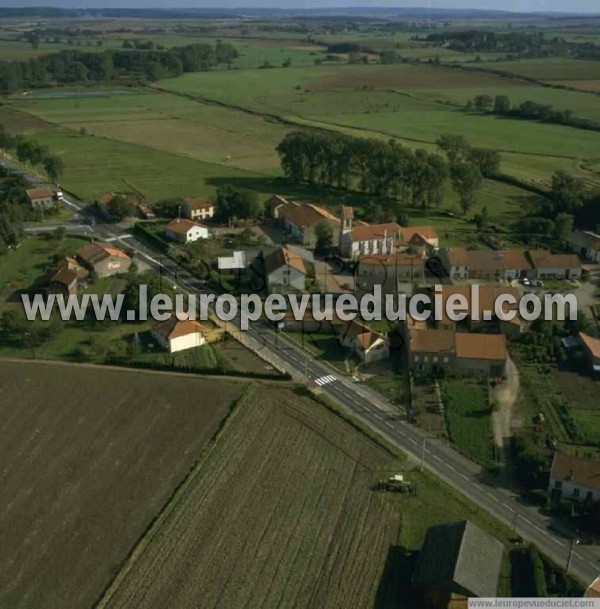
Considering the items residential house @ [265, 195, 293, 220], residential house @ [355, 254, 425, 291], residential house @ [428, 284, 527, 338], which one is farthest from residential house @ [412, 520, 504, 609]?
residential house @ [265, 195, 293, 220]

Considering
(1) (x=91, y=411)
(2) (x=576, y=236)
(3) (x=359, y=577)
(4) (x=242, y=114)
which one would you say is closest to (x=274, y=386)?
(1) (x=91, y=411)

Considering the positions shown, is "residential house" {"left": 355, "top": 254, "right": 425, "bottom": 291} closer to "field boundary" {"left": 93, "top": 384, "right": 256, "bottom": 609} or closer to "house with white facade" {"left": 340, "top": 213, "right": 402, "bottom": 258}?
"house with white facade" {"left": 340, "top": 213, "right": 402, "bottom": 258}

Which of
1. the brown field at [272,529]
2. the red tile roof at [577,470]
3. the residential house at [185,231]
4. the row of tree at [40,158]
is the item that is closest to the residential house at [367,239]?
the residential house at [185,231]

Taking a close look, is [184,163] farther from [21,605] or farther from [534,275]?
[21,605]

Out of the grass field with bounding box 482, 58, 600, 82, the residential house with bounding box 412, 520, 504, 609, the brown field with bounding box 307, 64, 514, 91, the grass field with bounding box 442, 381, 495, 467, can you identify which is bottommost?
the grass field with bounding box 442, 381, 495, 467

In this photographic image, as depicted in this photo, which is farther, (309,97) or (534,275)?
(309,97)

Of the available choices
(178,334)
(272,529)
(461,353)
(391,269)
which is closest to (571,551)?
(272,529)
